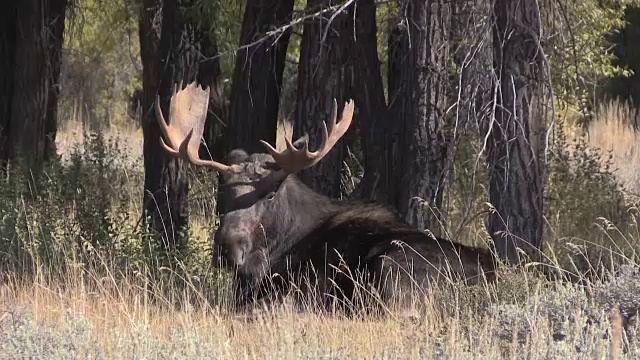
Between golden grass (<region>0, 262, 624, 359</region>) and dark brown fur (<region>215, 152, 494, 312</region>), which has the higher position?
dark brown fur (<region>215, 152, 494, 312</region>)

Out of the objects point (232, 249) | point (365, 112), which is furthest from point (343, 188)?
point (232, 249)

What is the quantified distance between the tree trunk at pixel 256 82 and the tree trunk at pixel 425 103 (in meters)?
1.72

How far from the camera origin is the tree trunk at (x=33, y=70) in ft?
47.1

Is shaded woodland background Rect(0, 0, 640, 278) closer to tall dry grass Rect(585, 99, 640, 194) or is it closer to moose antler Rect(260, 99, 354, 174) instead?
moose antler Rect(260, 99, 354, 174)

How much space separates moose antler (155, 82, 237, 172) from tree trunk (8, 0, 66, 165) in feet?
15.3

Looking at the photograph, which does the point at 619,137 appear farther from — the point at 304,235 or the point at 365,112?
the point at 304,235

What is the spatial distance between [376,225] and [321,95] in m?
1.64

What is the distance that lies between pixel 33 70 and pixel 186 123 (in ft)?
16.8

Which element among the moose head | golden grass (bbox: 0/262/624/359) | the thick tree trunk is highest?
the thick tree trunk

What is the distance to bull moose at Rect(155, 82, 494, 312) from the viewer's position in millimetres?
9055

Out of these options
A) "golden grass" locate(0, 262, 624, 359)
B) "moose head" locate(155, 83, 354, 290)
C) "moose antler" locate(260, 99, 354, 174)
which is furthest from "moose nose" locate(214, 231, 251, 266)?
"moose antler" locate(260, 99, 354, 174)

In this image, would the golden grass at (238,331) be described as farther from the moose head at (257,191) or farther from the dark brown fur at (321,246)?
the moose head at (257,191)

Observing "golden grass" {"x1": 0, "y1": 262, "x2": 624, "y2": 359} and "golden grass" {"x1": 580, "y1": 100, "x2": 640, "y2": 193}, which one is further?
"golden grass" {"x1": 580, "y1": 100, "x2": 640, "y2": 193}

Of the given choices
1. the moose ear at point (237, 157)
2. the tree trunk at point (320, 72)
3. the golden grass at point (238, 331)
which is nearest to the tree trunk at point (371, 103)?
the tree trunk at point (320, 72)
